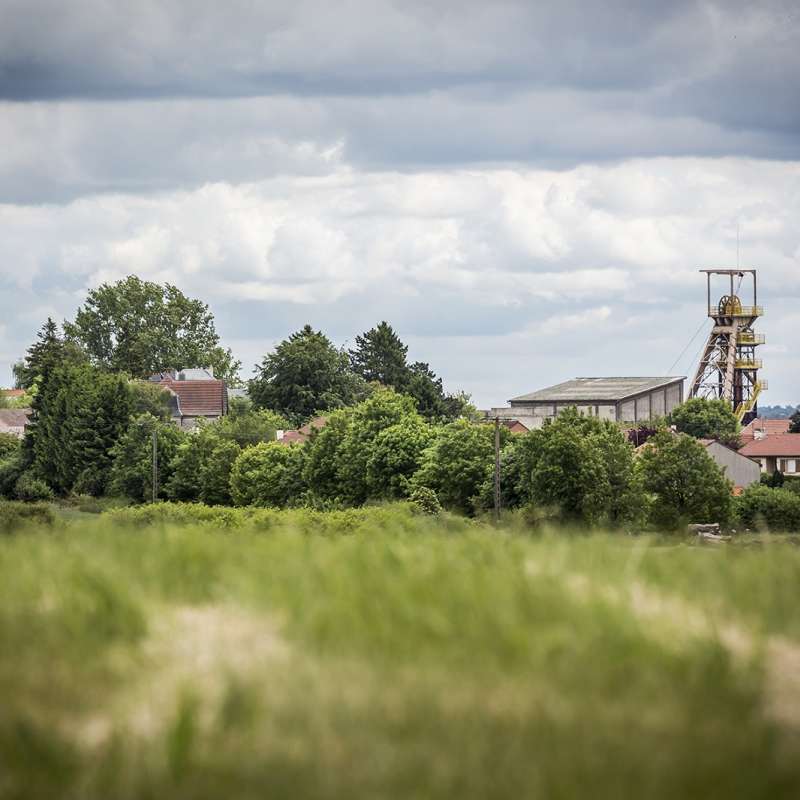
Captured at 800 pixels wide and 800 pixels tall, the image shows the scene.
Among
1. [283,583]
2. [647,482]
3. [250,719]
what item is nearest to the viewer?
[250,719]

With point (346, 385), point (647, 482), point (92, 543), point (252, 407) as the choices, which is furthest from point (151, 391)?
point (92, 543)

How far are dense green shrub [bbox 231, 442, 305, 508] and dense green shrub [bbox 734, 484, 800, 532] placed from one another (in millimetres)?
25961

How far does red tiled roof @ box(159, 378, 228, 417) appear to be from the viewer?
459ft

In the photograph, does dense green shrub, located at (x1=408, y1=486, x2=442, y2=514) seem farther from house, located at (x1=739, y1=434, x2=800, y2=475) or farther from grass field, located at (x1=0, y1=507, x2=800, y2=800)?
grass field, located at (x1=0, y1=507, x2=800, y2=800)

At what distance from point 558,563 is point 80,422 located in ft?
321

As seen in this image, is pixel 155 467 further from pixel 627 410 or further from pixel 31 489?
pixel 627 410

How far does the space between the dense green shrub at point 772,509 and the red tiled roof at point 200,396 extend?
233ft

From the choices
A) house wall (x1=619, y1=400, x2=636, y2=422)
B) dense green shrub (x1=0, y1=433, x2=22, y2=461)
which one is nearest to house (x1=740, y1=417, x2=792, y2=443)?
Answer: house wall (x1=619, y1=400, x2=636, y2=422)

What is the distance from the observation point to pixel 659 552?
11.0m

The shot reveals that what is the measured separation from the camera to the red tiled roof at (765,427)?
5123 inches

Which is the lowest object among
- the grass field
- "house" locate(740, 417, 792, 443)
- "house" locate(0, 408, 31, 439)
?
the grass field

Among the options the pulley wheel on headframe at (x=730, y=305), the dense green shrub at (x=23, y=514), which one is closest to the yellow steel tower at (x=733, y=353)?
the pulley wheel on headframe at (x=730, y=305)

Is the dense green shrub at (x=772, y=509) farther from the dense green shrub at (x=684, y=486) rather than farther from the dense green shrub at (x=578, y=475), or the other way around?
the dense green shrub at (x=578, y=475)

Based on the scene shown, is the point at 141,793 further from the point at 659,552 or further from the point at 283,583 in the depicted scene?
the point at 659,552
